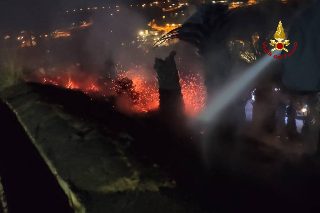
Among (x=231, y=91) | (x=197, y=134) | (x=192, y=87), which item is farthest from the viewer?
(x=192, y=87)

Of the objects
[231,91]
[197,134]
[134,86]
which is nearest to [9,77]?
[197,134]

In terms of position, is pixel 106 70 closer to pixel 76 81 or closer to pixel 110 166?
pixel 76 81

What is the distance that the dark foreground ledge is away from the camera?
6.72 ft

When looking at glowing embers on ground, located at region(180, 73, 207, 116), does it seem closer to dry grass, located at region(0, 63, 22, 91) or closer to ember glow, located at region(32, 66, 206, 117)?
ember glow, located at region(32, 66, 206, 117)

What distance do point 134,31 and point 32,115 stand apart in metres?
31.6

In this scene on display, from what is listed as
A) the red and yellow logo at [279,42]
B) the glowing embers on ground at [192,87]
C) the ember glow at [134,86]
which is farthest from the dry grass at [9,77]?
the glowing embers on ground at [192,87]

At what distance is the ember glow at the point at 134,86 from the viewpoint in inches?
602

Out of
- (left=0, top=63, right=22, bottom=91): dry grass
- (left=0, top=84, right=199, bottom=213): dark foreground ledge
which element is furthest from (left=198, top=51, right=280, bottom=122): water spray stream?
(left=0, top=63, right=22, bottom=91): dry grass

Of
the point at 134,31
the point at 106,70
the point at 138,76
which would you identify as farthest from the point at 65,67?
the point at 134,31

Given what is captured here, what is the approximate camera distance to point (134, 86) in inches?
726

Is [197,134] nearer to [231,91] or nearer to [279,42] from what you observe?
[231,91]

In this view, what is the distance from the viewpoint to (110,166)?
247 cm

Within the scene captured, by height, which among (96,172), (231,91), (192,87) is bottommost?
(192,87)

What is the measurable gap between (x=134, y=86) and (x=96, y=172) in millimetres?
16195
